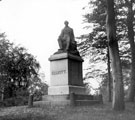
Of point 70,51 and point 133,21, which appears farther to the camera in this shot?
point 133,21

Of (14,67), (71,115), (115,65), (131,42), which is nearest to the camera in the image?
(71,115)

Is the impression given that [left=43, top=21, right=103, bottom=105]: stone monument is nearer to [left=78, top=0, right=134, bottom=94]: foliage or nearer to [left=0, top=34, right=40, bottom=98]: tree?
[left=78, top=0, right=134, bottom=94]: foliage

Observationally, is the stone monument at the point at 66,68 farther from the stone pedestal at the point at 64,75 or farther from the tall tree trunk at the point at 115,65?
the tall tree trunk at the point at 115,65

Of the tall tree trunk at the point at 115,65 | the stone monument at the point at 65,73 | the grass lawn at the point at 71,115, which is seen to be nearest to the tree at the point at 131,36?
the stone monument at the point at 65,73

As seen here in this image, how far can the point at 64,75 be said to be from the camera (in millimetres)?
16047

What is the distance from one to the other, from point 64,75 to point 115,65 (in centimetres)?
448

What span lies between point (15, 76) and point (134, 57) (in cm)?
2054

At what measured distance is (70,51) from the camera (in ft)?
55.8

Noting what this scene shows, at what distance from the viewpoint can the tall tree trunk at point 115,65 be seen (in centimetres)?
1201

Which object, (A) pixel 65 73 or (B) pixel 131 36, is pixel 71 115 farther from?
(B) pixel 131 36

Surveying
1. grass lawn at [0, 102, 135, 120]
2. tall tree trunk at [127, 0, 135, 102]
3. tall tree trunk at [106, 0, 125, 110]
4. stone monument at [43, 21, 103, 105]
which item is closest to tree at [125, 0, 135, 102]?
tall tree trunk at [127, 0, 135, 102]

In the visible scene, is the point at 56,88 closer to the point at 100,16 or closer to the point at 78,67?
the point at 78,67

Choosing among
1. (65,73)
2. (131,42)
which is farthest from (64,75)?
(131,42)

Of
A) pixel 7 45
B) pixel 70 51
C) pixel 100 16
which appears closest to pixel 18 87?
pixel 7 45
